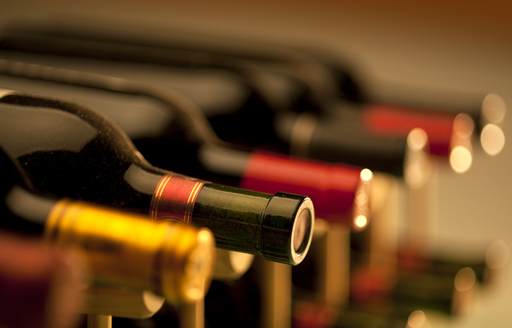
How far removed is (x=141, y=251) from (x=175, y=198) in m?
0.06

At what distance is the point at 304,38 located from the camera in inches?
49.4

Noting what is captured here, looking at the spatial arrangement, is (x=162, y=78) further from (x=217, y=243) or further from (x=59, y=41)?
(x=217, y=243)

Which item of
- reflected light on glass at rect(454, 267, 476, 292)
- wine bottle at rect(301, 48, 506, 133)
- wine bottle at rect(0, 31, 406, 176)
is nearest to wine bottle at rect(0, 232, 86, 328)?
wine bottle at rect(0, 31, 406, 176)

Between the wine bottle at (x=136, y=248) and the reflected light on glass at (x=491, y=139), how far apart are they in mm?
400

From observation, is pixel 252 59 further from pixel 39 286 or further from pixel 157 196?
pixel 39 286

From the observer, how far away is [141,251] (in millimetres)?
274

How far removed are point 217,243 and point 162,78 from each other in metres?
0.26

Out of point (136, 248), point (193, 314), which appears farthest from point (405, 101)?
point (136, 248)

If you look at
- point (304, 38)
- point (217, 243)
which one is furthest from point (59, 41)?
point (304, 38)

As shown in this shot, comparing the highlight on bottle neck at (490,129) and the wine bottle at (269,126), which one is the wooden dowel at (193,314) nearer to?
the wine bottle at (269,126)

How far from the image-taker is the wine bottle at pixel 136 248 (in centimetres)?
27

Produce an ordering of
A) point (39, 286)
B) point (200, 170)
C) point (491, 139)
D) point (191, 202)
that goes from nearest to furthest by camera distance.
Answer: point (39, 286) → point (191, 202) → point (200, 170) → point (491, 139)

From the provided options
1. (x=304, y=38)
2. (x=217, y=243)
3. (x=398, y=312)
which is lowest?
(x=398, y=312)

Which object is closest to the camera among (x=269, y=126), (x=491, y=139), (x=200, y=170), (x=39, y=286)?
(x=39, y=286)
